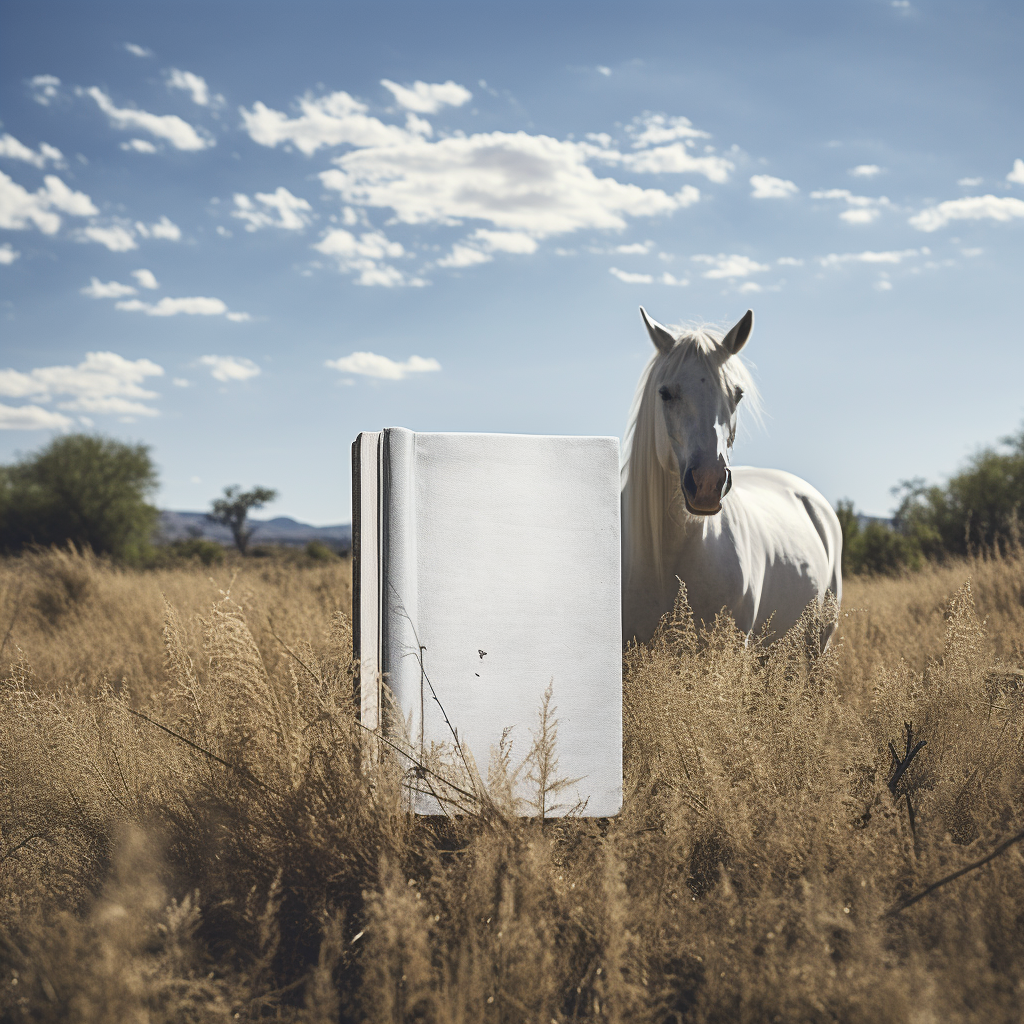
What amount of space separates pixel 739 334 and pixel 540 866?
101 inches

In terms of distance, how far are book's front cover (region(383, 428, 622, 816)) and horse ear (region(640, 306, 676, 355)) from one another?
1.54m

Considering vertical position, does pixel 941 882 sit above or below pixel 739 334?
below

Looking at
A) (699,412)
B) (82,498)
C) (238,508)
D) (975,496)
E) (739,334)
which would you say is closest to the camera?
(699,412)

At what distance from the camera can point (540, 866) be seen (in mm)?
1688

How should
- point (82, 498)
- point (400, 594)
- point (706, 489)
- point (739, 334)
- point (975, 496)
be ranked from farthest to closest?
point (82, 498)
point (975, 496)
point (739, 334)
point (706, 489)
point (400, 594)

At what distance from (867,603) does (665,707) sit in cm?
522

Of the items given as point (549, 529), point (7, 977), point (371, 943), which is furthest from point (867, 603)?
point (7, 977)

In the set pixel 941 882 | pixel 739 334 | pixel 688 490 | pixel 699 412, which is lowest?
pixel 941 882

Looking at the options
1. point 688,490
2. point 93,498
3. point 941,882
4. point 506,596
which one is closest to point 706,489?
point 688,490

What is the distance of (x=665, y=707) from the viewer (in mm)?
2422

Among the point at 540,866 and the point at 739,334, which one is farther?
the point at 739,334

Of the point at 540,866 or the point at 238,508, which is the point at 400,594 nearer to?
the point at 540,866

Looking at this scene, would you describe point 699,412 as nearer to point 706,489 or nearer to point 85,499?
point 706,489

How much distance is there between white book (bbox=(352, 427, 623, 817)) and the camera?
6.52ft
